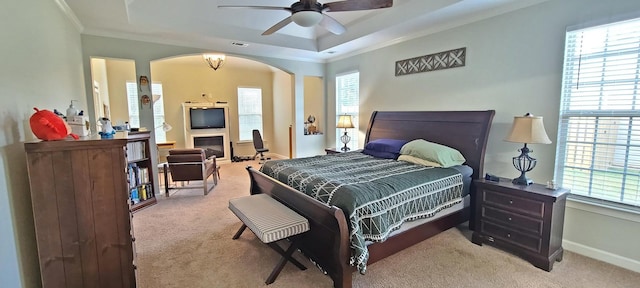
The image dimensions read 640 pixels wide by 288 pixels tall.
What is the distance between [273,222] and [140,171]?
2.96 m

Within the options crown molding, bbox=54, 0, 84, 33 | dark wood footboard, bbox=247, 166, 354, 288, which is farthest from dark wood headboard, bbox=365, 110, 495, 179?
crown molding, bbox=54, 0, 84, 33

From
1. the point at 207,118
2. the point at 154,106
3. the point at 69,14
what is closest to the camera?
the point at 69,14

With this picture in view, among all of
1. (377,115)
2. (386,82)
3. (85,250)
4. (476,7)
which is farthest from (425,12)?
(85,250)

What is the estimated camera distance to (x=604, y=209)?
2.55 metres

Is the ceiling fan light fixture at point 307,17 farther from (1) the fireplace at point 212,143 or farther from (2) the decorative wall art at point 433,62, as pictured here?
(1) the fireplace at point 212,143

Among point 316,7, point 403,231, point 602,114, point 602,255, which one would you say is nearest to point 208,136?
point 316,7

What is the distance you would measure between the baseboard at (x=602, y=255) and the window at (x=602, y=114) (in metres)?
0.51

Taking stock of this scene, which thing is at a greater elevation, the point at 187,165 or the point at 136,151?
the point at 136,151

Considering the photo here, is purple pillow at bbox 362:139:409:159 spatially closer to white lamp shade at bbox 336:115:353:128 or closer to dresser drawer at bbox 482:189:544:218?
white lamp shade at bbox 336:115:353:128

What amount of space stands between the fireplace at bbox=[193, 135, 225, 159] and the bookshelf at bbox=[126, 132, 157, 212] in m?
3.02

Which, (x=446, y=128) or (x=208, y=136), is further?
(x=208, y=136)

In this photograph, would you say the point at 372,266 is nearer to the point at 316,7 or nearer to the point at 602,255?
the point at 602,255

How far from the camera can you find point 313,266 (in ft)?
8.25

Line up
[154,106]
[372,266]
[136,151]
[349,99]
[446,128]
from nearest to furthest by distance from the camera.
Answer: [372,266], [446,128], [136,151], [349,99], [154,106]
